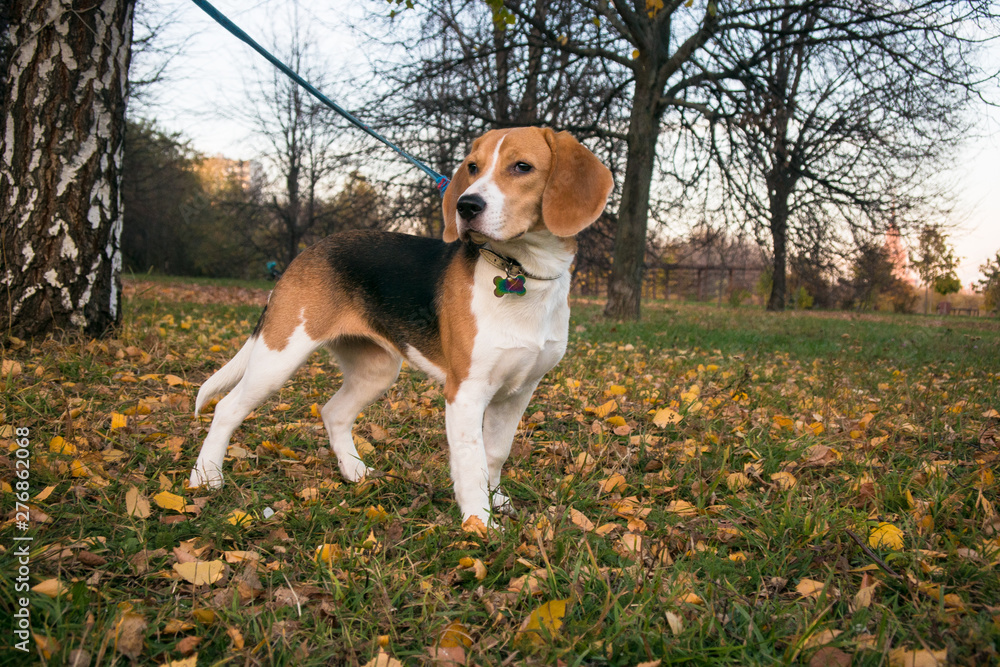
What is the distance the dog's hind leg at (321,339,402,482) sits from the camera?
10.6ft

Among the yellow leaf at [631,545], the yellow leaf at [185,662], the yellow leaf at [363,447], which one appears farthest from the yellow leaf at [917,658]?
the yellow leaf at [363,447]

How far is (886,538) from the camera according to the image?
87.1 inches

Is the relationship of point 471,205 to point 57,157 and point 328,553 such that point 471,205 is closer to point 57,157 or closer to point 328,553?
point 328,553

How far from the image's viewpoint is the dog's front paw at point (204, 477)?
8.90ft

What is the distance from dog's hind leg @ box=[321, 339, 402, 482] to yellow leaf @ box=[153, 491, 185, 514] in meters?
0.83

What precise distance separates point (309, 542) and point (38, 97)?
445cm

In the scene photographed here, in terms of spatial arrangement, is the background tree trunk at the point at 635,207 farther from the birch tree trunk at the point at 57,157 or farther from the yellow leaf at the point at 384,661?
the yellow leaf at the point at 384,661

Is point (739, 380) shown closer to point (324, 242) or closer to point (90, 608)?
point (324, 242)

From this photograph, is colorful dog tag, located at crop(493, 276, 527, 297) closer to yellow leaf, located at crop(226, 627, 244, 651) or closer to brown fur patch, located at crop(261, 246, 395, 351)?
brown fur patch, located at crop(261, 246, 395, 351)

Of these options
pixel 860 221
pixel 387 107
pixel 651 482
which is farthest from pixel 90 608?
pixel 860 221

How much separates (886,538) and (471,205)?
199cm

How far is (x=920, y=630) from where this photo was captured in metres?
1.77

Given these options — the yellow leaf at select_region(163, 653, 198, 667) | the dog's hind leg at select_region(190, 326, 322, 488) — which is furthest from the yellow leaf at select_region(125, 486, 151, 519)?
the yellow leaf at select_region(163, 653, 198, 667)

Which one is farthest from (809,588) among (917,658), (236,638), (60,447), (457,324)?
(60,447)
